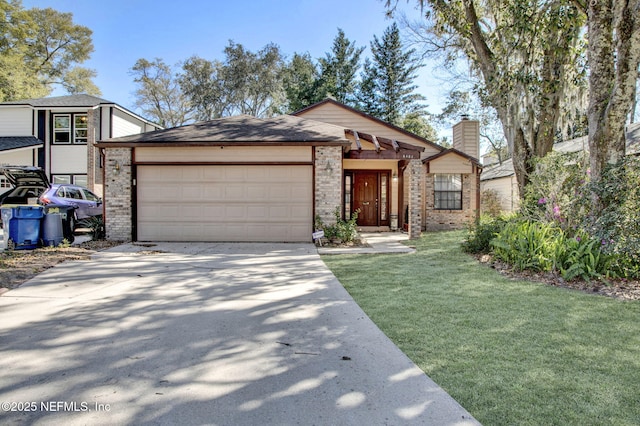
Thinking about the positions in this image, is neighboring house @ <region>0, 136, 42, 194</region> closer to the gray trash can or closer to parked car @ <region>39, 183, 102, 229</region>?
parked car @ <region>39, 183, 102, 229</region>

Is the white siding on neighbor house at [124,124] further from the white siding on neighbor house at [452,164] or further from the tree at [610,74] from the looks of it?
the tree at [610,74]

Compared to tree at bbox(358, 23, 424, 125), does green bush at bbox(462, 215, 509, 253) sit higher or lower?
lower

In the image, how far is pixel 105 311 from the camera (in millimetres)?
4441

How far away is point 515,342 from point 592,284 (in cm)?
310

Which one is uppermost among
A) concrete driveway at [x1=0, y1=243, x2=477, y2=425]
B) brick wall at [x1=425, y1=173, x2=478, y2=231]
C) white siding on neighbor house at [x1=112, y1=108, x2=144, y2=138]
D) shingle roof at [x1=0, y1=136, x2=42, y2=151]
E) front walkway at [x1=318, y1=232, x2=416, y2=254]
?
white siding on neighbor house at [x1=112, y1=108, x2=144, y2=138]

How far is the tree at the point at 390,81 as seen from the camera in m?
32.9

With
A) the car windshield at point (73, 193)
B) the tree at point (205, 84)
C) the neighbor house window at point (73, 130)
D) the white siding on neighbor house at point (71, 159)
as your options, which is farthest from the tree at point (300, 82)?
the car windshield at point (73, 193)

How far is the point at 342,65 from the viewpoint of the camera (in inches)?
1288

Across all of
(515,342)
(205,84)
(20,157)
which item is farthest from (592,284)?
(205,84)

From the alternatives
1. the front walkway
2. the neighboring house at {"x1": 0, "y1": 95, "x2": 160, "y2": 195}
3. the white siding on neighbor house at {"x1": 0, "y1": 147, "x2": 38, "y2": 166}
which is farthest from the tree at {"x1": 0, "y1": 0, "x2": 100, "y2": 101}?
the front walkway

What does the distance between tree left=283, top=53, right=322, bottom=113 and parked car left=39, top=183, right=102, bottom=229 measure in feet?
58.8

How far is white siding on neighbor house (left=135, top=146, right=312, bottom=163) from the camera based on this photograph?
10.6 meters

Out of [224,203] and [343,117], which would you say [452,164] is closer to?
[343,117]

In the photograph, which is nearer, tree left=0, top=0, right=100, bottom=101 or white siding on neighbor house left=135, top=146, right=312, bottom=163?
white siding on neighbor house left=135, top=146, right=312, bottom=163
